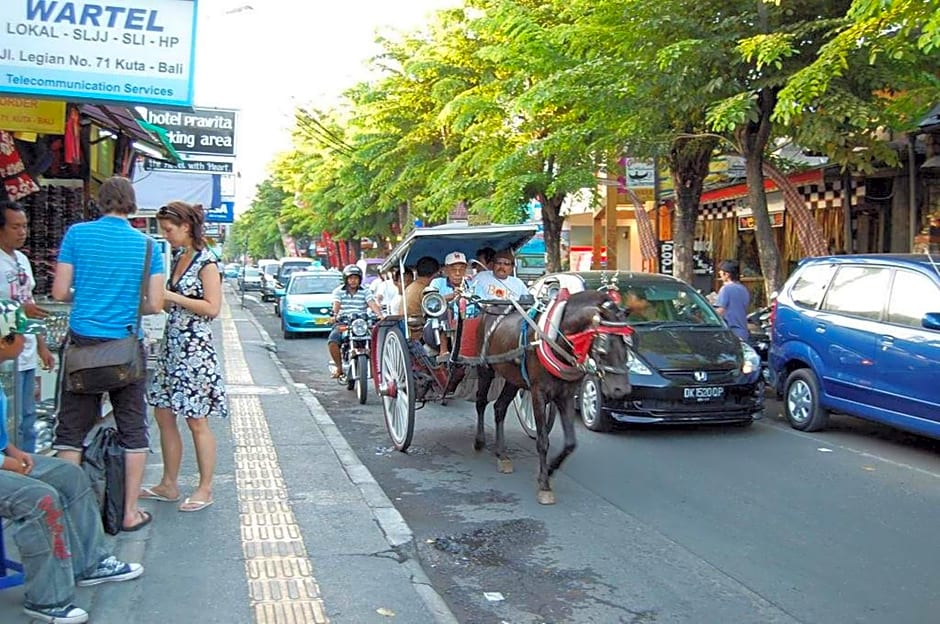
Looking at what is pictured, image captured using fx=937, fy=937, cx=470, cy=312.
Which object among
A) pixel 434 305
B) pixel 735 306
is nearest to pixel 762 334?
pixel 735 306

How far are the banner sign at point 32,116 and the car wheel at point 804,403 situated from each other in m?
7.98

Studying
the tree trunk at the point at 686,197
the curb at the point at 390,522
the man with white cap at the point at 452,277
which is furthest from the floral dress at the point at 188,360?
the tree trunk at the point at 686,197

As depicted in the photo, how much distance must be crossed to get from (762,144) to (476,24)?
5.49 metres

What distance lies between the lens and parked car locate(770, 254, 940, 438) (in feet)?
28.8

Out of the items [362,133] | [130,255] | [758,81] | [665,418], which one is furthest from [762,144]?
[362,133]

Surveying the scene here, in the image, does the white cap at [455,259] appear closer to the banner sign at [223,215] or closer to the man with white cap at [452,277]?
the man with white cap at [452,277]

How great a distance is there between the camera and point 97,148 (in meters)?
12.9

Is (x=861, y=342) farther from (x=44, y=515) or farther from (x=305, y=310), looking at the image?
(x=305, y=310)

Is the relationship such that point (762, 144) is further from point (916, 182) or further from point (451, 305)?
point (451, 305)

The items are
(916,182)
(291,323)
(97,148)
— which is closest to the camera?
(97,148)

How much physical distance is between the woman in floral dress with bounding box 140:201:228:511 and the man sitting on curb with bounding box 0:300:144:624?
1435 millimetres

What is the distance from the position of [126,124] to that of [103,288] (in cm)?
662

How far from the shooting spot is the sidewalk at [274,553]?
4684mm

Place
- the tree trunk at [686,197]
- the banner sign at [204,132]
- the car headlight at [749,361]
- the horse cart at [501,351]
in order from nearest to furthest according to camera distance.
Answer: the horse cart at [501,351] < the car headlight at [749,361] < the tree trunk at [686,197] < the banner sign at [204,132]
